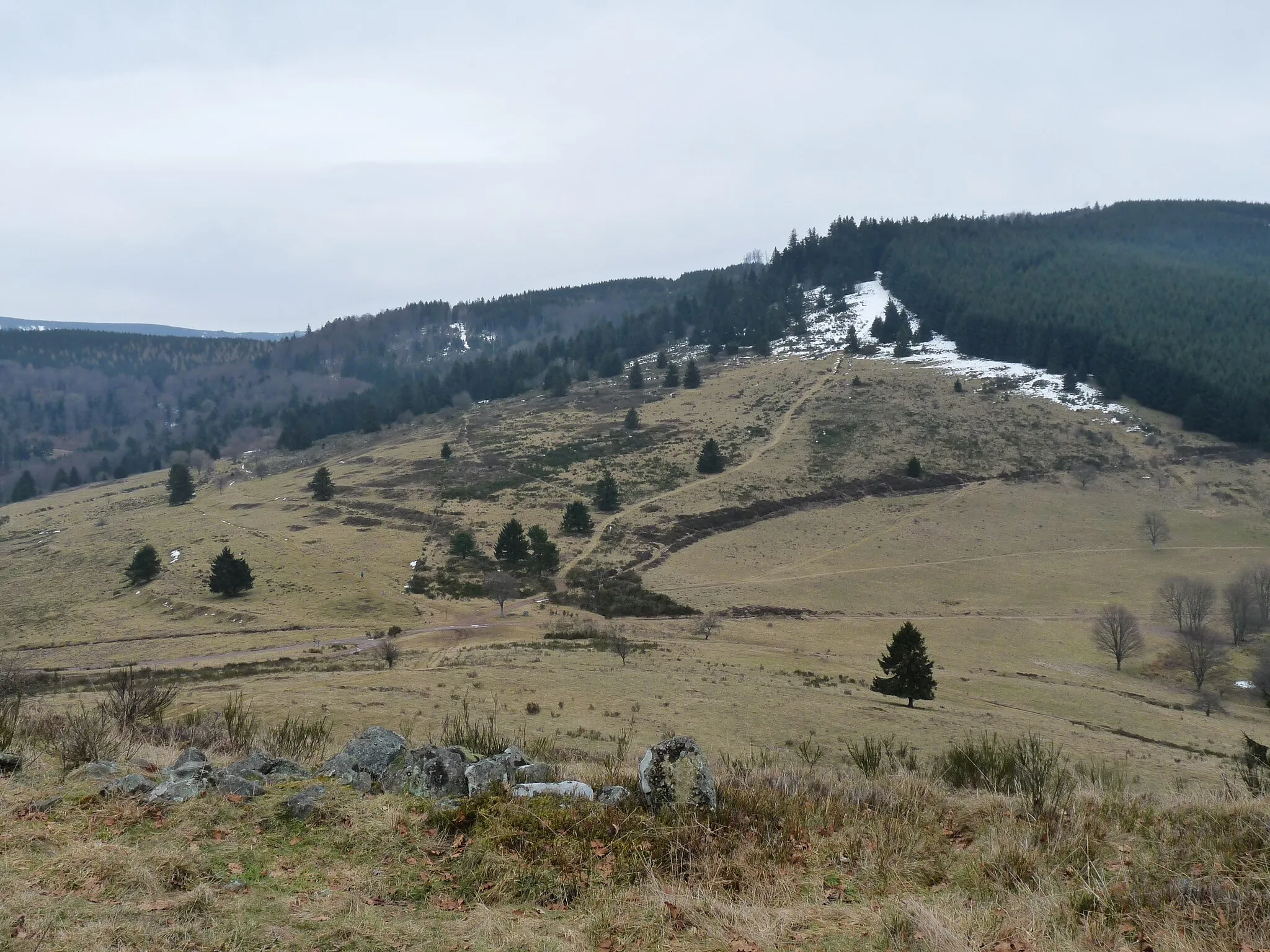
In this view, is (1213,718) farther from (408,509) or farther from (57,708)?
(408,509)

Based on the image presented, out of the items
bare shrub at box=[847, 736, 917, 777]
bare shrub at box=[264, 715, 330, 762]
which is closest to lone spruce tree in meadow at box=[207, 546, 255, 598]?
bare shrub at box=[264, 715, 330, 762]

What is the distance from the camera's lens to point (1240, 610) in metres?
42.8

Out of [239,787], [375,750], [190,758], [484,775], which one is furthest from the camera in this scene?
[375,750]

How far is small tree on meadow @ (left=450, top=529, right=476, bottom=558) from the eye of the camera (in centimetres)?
5469

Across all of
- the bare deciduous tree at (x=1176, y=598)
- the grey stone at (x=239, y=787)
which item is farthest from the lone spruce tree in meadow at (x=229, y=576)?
the bare deciduous tree at (x=1176, y=598)

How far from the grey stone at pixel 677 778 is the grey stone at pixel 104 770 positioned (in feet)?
18.6

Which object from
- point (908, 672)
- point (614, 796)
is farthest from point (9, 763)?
point (908, 672)

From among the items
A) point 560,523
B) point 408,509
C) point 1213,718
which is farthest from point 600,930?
point 408,509

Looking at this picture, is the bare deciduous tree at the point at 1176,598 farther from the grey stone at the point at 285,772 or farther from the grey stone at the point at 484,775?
the grey stone at the point at 285,772

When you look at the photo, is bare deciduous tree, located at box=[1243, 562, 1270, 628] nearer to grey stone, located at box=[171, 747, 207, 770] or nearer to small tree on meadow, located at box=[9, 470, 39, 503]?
grey stone, located at box=[171, 747, 207, 770]

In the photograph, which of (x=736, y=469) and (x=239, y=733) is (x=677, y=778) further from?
(x=736, y=469)

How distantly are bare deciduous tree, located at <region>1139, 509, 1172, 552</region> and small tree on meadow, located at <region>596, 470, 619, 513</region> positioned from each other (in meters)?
46.4

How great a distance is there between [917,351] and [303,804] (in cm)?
12383

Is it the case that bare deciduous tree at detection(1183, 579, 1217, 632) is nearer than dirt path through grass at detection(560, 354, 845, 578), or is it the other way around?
bare deciduous tree at detection(1183, 579, 1217, 632)
